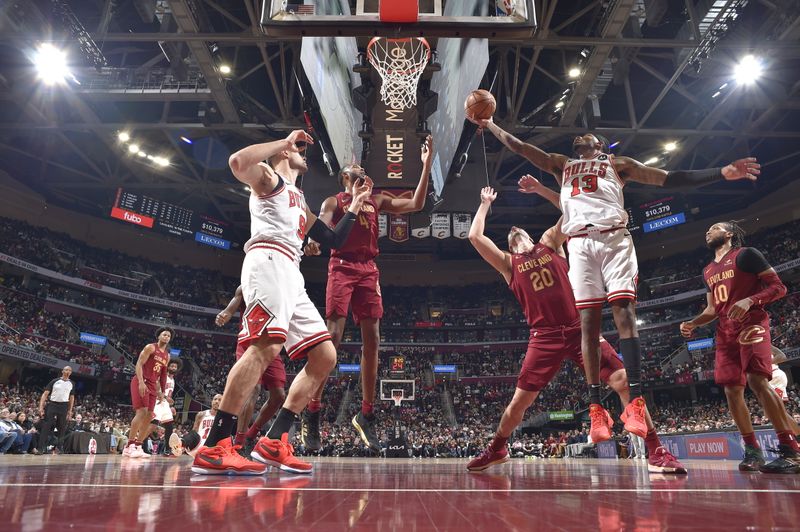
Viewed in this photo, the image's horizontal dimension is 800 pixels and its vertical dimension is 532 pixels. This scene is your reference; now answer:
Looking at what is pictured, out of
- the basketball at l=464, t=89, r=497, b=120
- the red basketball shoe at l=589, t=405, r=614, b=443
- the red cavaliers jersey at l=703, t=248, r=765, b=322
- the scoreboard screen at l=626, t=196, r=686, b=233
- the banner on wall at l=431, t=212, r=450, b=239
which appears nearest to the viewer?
the red basketball shoe at l=589, t=405, r=614, b=443

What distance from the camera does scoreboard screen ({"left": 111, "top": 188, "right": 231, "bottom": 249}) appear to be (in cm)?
2116

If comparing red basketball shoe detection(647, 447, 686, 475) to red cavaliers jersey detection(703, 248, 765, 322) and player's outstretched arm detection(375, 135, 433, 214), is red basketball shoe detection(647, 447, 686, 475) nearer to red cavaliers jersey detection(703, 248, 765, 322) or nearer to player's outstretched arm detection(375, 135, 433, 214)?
red cavaliers jersey detection(703, 248, 765, 322)

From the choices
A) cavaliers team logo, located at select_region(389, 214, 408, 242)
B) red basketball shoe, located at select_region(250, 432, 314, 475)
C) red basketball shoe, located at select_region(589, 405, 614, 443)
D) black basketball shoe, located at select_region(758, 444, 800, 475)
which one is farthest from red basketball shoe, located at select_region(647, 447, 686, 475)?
cavaliers team logo, located at select_region(389, 214, 408, 242)

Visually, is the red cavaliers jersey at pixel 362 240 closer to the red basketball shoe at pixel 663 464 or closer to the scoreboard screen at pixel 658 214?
the red basketball shoe at pixel 663 464

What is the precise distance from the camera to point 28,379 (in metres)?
22.7

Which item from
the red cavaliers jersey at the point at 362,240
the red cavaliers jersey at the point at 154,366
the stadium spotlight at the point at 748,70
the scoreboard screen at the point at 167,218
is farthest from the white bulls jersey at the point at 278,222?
the scoreboard screen at the point at 167,218

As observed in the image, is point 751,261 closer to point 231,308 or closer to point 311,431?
point 311,431

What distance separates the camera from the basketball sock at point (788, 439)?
3.84m

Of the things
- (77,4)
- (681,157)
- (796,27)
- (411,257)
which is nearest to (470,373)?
(411,257)

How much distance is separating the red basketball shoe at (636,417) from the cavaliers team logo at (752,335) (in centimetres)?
134

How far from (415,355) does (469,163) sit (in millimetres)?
18553

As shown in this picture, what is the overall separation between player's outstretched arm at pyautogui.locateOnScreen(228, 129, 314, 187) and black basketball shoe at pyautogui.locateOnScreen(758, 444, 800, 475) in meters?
3.83

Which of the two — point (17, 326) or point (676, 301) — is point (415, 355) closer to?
point (676, 301)

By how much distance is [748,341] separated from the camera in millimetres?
4066
